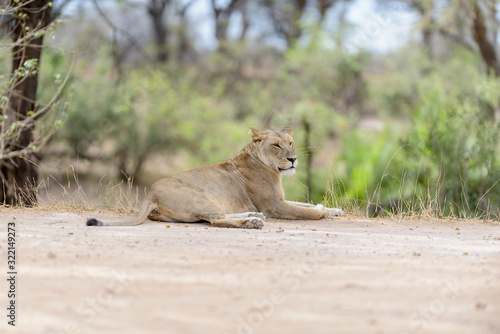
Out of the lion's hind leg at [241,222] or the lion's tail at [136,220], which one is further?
the lion's hind leg at [241,222]

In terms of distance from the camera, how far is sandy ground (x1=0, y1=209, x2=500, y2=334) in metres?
3.23

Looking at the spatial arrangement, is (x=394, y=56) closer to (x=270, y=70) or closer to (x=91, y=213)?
(x=270, y=70)

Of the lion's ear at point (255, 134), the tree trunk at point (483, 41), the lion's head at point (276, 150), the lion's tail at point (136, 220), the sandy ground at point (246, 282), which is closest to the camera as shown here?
the sandy ground at point (246, 282)

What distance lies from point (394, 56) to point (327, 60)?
614 centimetres

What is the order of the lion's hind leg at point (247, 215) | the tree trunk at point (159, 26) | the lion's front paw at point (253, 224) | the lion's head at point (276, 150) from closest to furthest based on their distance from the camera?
1. the lion's front paw at point (253, 224)
2. the lion's hind leg at point (247, 215)
3. the lion's head at point (276, 150)
4. the tree trunk at point (159, 26)

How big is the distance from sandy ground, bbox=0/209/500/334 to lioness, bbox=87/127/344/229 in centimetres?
76

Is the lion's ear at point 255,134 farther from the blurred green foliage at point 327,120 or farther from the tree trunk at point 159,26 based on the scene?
the tree trunk at point 159,26

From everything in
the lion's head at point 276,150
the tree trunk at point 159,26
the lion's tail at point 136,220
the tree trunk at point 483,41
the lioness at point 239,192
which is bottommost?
the lion's tail at point 136,220

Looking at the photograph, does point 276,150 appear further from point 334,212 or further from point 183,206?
point 183,206

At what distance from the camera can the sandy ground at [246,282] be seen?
323 centimetres

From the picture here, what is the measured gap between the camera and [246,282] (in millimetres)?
3912

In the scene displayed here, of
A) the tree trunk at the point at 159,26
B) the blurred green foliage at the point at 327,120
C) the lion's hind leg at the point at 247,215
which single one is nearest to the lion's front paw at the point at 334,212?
the blurred green foliage at the point at 327,120

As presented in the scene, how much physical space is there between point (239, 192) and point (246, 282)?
3.57 metres

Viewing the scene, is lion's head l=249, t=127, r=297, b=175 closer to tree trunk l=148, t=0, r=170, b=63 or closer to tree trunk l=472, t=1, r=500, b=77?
tree trunk l=472, t=1, r=500, b=77
